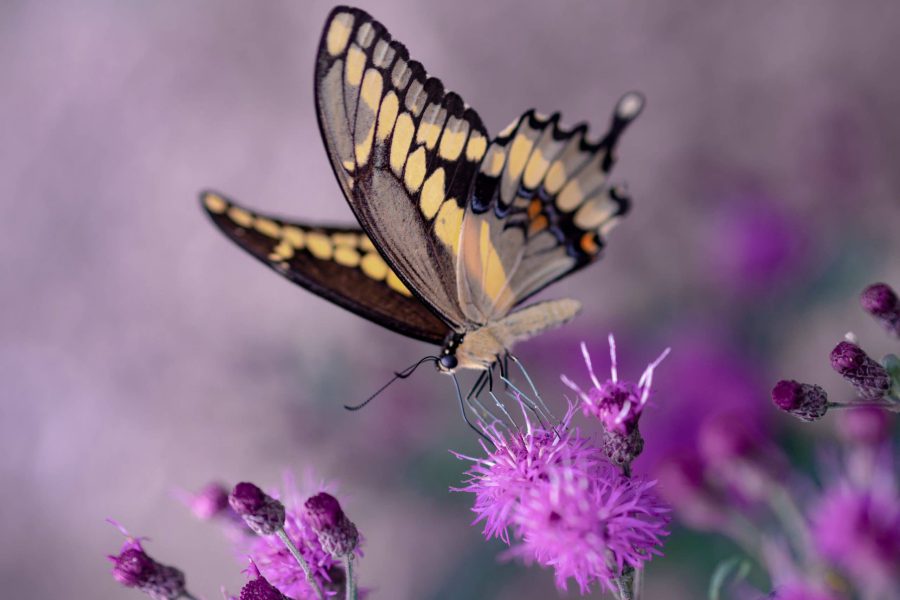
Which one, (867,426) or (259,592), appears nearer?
(259,592)

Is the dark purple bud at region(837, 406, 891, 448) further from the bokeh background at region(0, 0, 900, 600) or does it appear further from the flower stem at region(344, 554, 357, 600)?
the flower stem at region(344, 554, 357, 600)

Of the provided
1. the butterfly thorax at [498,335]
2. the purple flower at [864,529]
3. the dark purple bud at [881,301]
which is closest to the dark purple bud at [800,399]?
the dark purple bud at [881,301]

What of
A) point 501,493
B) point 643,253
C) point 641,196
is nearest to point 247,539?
point 501,493

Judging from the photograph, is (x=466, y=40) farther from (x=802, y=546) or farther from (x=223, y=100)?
(x=802, y=546)

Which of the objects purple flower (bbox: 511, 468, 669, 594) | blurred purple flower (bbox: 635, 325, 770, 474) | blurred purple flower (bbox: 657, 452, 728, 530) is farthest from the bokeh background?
purple flower (bbox: 511, 468, 669, 594)

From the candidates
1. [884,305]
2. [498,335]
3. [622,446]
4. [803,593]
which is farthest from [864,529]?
[498,335]

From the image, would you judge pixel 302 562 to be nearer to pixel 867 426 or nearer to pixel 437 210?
pixel 437 210

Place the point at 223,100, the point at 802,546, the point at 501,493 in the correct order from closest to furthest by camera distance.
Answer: the point at 501,493
the point at 802,546
the point at 223,100
